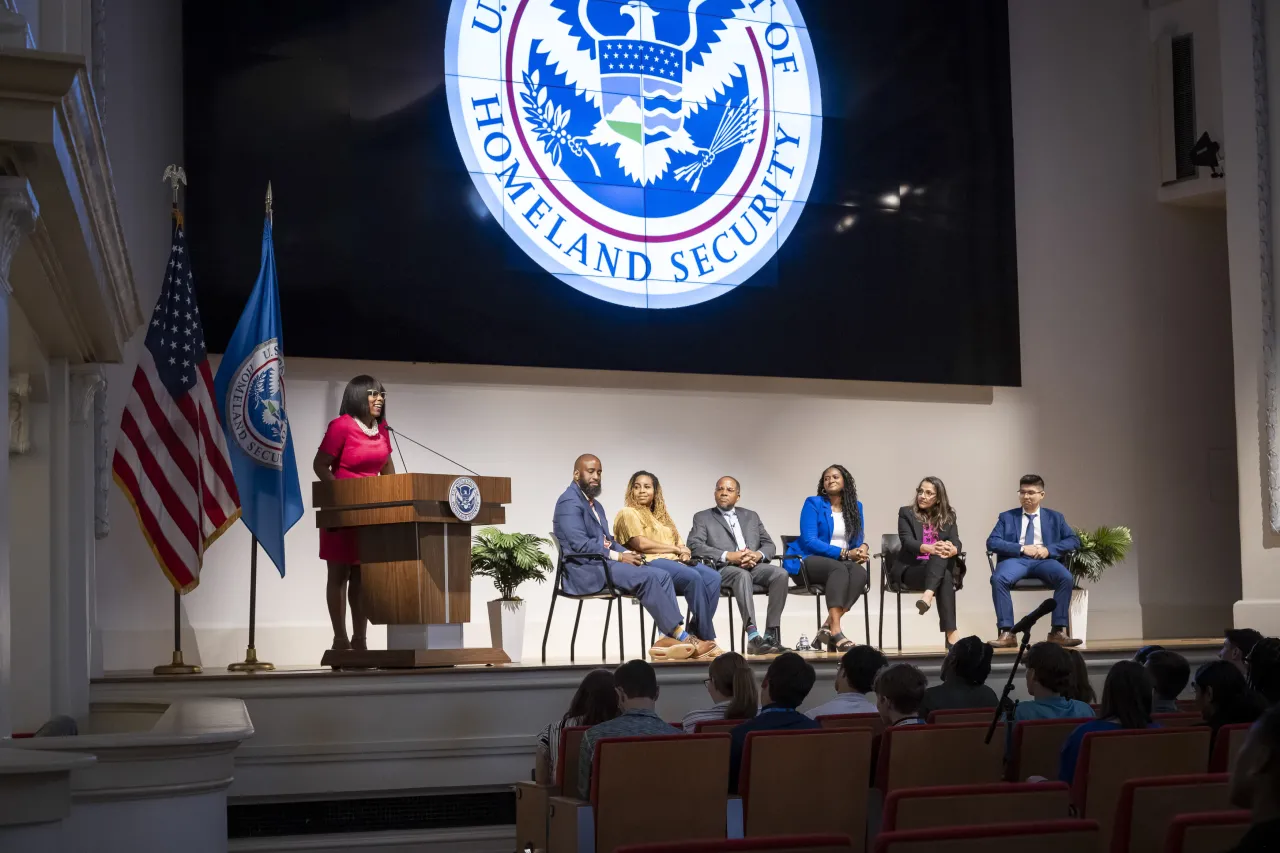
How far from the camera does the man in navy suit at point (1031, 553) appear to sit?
7754 mm

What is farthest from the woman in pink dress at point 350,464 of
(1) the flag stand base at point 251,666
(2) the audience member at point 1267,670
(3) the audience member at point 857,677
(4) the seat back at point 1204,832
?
(4) the seat back at point 1204,832

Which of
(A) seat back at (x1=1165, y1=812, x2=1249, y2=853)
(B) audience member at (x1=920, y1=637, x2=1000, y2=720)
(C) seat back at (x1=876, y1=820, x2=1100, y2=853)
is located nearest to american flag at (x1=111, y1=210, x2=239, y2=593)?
(B) audience member at (x1=920, y1=637, x2=1000, y2=720)

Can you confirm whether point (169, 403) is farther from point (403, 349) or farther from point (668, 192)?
point (668, 192)

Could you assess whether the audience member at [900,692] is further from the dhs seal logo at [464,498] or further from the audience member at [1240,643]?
the dhs seal logo at [464,498]

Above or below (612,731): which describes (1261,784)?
above

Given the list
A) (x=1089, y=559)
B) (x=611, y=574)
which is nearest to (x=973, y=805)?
(x=611, y=574)

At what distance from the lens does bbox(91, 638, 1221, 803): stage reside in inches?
223

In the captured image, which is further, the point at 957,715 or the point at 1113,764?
the point at 957,715

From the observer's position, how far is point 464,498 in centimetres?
586

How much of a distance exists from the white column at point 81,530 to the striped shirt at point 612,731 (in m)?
2.68

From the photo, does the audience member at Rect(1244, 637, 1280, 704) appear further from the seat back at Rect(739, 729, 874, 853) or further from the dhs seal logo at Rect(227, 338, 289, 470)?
Result: the dhs seal logo at Rect(227, 338, 289, 470)

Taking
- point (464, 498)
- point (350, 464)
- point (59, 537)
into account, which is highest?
point (350, 464)

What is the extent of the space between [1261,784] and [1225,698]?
6.62 feet

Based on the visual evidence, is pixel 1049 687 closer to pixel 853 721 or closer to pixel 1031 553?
pixel 853 721
